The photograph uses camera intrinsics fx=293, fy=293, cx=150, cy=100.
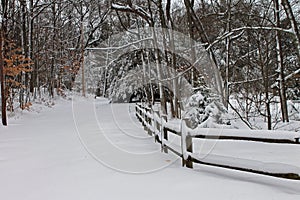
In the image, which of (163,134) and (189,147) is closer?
(189,147)

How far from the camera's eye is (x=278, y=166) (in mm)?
3277

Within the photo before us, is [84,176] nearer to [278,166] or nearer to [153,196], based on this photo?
[153,196]

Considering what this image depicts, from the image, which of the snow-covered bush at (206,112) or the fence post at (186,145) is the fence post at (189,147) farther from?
the snow-covered bush at (206,112)

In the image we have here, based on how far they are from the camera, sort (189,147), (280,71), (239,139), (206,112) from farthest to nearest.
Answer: (280,71), (206,112), (189,147), (239,139)

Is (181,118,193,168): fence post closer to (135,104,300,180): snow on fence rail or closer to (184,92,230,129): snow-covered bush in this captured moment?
(135,104,300,180): snow on fence rail

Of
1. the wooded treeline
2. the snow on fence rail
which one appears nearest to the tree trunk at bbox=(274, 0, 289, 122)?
the wooded treeline

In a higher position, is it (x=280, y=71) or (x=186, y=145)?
(x=280, y=71)

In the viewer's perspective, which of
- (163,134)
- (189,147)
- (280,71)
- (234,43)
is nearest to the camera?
(189,147)

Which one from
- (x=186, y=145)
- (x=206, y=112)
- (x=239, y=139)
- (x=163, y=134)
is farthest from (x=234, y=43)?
(x=239, y=139)

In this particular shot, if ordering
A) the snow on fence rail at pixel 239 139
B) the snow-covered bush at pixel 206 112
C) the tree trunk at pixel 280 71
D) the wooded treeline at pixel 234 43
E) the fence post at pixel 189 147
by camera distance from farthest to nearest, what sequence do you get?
the tree trunk at pixel 280 71, the wooded treeline at pixel 234 43, the snow-covered bush at pixel 206 112, the fence post at pixel 189 147, the snow on fence rail at pixel 239 139

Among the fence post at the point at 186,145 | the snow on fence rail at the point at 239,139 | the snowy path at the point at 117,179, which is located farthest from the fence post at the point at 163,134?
the fence post at the point at 186,145

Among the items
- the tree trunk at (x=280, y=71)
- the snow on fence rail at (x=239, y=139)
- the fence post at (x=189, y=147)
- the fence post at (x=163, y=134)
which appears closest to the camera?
the snow on fence rail at (x=239, y=139)

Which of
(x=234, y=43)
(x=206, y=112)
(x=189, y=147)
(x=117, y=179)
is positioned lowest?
(x=117, y=179)

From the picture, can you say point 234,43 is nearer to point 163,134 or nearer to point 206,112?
point 206,112
